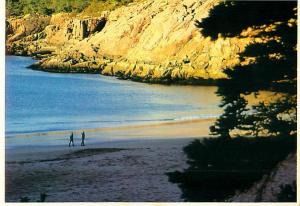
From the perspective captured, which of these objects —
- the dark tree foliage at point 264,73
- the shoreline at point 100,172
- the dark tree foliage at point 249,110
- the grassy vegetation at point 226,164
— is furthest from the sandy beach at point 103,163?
the dark tree foliage at point 264,73

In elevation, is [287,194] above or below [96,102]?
below

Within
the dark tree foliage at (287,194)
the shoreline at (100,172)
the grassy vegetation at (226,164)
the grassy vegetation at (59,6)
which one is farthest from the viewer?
the grassy vegetation at (59,6)

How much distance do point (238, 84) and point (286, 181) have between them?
3.85ft

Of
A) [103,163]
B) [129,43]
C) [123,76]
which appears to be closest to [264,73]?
[123,76]

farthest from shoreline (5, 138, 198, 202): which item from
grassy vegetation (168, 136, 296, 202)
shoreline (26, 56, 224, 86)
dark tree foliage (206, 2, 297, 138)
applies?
dark tree foliage (206, 2, 297, 138)

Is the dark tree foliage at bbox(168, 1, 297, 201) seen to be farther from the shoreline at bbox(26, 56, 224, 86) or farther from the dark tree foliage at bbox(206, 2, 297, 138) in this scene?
the shoreline at bbox(26, 56, 224, 86)

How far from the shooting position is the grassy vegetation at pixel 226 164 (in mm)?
6078

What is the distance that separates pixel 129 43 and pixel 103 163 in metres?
1.81

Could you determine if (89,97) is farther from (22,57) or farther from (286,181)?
(286,181)

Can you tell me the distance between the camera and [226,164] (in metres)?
6.16

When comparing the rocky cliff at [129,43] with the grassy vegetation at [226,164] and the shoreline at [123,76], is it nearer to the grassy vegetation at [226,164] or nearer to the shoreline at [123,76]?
the shoreline at [123,76]

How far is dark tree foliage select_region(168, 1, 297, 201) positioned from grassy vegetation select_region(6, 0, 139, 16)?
2085 mm

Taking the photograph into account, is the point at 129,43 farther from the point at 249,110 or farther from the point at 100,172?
the point at 249,110

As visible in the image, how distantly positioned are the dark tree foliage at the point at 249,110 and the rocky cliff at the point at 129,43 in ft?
3.66
